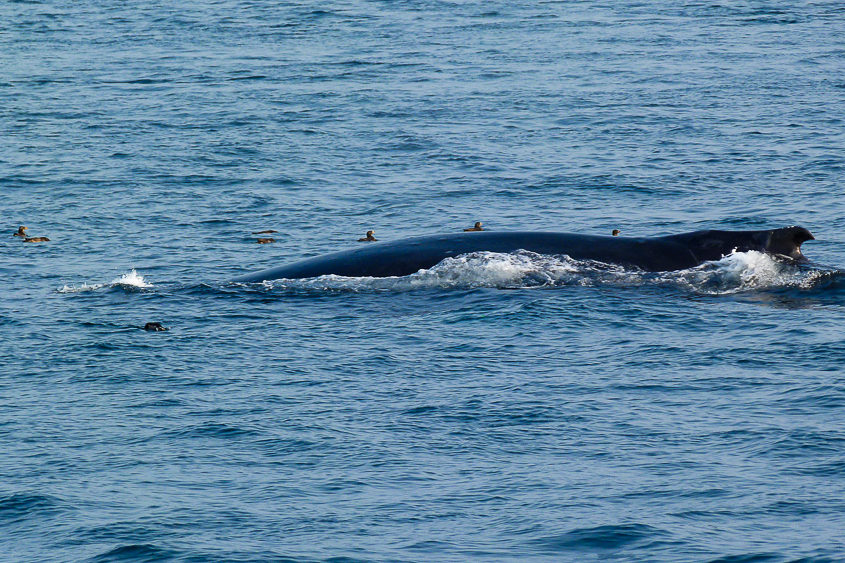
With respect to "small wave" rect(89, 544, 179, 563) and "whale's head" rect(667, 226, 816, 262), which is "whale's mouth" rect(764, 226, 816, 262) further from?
"small wave" rect(89, 544, 179, 563)

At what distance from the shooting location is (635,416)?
14266mm

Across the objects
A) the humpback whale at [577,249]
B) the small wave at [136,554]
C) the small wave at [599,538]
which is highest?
the humpback whale at [577,249]

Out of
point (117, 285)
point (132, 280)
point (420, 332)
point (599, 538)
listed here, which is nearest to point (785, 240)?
point (420, 332)

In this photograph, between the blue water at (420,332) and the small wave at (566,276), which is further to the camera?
the small wave at (566,276)

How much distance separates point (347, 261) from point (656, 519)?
8.46 meters

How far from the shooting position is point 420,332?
17.3 m

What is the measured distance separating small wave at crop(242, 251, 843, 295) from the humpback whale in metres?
0.13

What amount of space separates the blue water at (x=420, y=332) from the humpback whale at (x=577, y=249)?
0.80ft

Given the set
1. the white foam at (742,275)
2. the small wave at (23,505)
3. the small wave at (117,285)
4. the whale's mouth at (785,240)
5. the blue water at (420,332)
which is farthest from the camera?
the small wave at (117,285)

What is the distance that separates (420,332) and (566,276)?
251cm

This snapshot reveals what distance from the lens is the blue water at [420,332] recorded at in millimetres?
12062

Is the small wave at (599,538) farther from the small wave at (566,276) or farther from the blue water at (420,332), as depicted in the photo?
the small wave at (566,276)

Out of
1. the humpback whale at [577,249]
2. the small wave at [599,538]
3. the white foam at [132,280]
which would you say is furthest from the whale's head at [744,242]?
the small wave at [599,538]

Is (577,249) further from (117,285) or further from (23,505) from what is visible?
(23,505)
